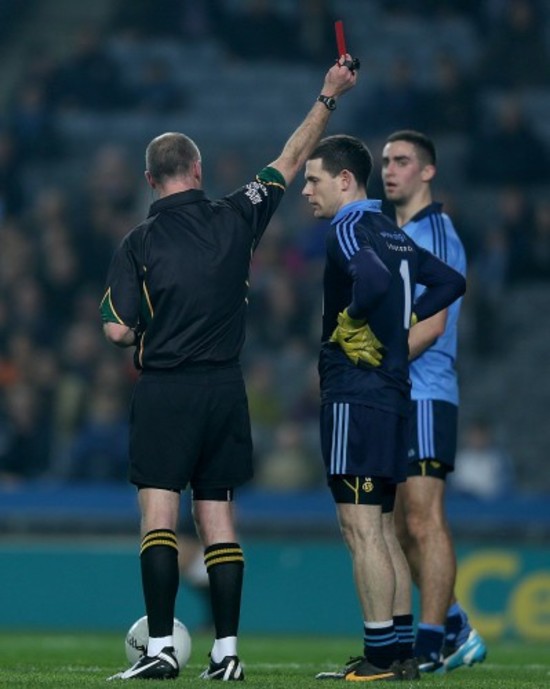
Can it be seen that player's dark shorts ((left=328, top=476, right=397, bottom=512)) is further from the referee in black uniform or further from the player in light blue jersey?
the player in light blue jersey

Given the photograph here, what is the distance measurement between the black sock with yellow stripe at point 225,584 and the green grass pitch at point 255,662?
9.6 inches

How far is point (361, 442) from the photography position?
7438 millimetres

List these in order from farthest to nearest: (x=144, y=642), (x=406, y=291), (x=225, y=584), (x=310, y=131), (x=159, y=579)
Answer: (x=310, y=131) < (x=144, y=642) < (x=406, y=291) < (x=225, y=584) < (x=159, y=579)

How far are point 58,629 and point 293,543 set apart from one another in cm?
182

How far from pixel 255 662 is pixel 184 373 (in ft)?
8.24

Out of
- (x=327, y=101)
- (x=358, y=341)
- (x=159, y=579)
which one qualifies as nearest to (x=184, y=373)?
(x=358, y=341)

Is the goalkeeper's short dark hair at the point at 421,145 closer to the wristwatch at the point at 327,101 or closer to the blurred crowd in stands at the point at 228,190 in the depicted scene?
the wristwatch at the point at 327,101

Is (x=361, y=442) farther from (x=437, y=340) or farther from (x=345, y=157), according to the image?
(x=437, y=340)

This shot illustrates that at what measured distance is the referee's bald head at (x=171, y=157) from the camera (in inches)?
292

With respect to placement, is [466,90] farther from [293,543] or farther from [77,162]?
[293,543]

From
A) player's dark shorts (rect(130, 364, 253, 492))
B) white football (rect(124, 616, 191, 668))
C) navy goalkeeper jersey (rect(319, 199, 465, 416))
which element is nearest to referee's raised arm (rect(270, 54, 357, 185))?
navy goalkeeper jersey (rect(319, 199, 465, 416))

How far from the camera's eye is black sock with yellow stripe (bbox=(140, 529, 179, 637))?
7.19 m

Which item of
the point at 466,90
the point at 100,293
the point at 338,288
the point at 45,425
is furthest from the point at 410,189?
the point at 466,90

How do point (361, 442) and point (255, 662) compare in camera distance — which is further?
point (255, 662)
